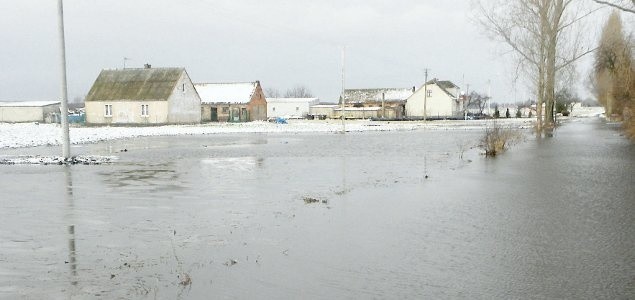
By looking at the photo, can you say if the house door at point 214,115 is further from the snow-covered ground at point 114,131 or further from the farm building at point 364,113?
the farm building at point 364,113

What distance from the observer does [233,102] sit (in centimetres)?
8931

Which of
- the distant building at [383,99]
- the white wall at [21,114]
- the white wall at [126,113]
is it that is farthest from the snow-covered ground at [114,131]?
the distant building at [383,99]

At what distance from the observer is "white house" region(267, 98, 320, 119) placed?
424 ft

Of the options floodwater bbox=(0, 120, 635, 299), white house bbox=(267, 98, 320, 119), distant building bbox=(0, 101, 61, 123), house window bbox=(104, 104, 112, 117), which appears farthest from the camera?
white house bbox=(267, 98, 320, 119)

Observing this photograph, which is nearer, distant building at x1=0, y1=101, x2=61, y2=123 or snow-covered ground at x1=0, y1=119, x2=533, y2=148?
snow-covered ground at x1=0, y1=119, x2=533, y2=148

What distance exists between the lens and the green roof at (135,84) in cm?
6925

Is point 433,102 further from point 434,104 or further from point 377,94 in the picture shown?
point 377,94

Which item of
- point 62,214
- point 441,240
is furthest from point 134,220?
point 441,240

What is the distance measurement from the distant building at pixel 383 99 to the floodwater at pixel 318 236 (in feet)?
317

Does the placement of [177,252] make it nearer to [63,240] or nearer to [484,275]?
[63,240]

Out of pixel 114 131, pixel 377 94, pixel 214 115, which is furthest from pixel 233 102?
pixel 114 131

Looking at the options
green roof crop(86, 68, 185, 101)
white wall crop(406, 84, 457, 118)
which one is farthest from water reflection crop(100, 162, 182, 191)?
white wall crop(406, 84, 457, 118)

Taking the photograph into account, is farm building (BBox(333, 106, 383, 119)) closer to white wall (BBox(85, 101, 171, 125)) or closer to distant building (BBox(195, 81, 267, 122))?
distant building (BBox(195, 81, 267, 122))

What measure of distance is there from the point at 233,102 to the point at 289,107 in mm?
41799
